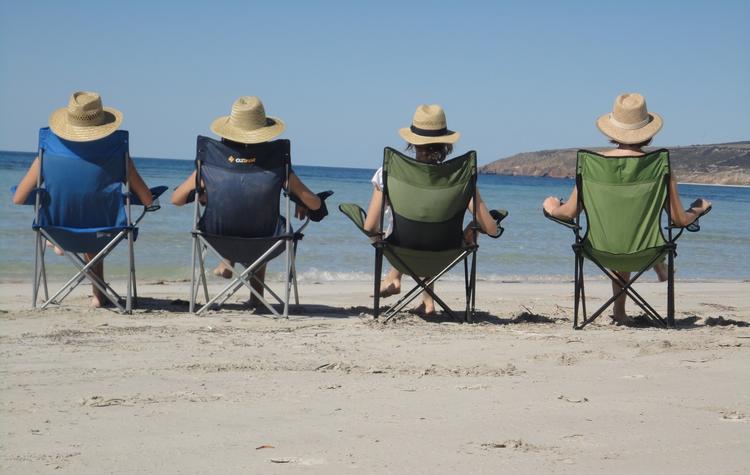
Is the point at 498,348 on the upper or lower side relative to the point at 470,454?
lower

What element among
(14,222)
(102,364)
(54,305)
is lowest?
(14,222)

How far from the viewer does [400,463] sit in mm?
3104

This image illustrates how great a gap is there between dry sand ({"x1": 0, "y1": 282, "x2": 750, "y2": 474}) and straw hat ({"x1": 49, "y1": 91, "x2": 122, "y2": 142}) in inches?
39.0


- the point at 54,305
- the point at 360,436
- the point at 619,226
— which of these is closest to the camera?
the point at 360,436

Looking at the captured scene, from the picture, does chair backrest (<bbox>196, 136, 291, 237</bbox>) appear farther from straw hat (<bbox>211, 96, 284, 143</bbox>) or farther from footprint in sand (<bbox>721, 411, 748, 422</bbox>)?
footprint in sand (<bbox>721, 411, 748, 422</bbox>)

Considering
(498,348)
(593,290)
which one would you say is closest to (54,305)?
(498,348)

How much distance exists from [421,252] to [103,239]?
1.76 metres

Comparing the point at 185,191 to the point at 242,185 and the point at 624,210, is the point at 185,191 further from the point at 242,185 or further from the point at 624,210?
the point at 624,210

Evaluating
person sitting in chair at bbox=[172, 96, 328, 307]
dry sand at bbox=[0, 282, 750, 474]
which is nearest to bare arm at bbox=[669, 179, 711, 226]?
dry sand at bbox=[0, 282, 750, 474]

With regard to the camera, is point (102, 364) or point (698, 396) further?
point (102, 364)

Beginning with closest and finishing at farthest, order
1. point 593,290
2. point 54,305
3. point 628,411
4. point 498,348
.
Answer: point 628,411
point 498,348
point 54,305
point 593,290

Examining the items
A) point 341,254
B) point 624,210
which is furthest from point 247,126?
point 341,254

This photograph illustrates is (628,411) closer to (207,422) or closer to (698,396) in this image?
(698,396)

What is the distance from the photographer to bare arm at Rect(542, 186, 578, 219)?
595cm
